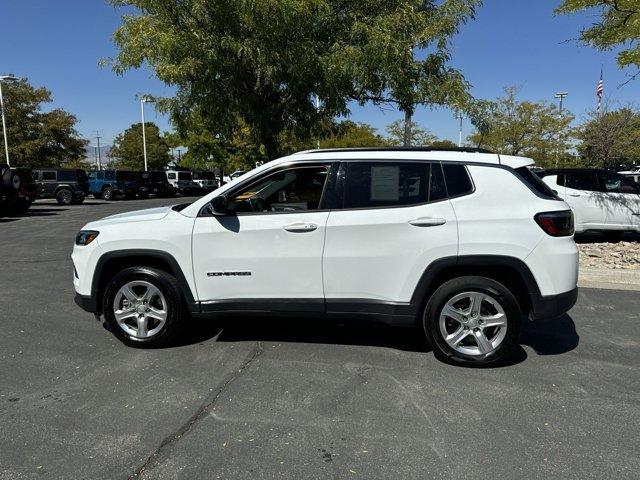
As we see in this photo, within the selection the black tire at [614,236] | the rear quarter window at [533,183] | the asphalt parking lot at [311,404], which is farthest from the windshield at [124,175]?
the rear quarter window at [533,183]

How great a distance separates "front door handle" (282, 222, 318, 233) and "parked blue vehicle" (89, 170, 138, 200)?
2948cm

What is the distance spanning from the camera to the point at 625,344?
473 cm

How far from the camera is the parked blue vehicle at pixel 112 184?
31031 mm

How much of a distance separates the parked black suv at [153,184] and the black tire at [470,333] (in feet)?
101

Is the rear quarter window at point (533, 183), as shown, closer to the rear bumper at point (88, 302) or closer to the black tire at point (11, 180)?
the rear bumper at point (88, 302)

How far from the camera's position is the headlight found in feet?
15.1

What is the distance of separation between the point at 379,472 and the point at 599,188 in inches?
363

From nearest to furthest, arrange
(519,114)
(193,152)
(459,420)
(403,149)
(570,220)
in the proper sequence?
(459,420) < (570,220) < (403,149) < (519,114) < (193,152)

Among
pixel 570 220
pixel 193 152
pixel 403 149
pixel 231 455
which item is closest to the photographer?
pixel 231 455

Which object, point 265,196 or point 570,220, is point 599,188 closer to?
point 570,220

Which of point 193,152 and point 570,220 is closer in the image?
point 570,220

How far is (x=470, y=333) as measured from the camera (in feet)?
13.6

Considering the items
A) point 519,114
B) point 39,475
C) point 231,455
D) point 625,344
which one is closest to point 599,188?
point 625,344

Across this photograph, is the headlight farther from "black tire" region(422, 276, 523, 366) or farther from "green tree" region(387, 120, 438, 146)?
"green tree" region(387, 120, 438, 146)
